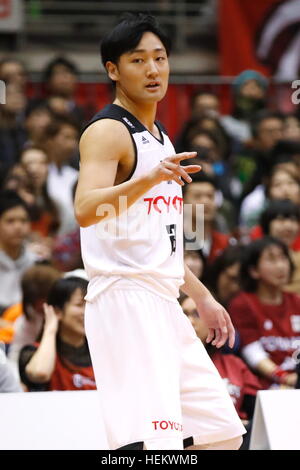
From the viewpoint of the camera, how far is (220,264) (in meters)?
7.41

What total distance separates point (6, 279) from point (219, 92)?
13.9 feet

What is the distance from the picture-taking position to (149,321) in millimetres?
3994

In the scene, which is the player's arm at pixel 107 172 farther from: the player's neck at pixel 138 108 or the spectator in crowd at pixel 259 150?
the spectator in crowd at pixel 259 150

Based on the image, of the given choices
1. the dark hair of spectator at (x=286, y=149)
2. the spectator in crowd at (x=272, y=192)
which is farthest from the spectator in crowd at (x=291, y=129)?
the spectator in crowd at (x=272, y=192)

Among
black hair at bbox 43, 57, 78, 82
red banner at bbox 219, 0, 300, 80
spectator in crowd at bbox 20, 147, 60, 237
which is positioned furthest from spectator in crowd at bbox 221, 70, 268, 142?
spectator in crowd at bbox 20, 147, 60, 237

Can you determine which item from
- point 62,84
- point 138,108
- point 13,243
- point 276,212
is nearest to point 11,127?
point 62,84

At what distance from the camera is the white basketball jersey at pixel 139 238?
158 inches

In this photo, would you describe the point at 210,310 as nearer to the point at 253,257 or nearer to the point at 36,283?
the point at 36,283

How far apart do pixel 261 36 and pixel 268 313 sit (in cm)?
554

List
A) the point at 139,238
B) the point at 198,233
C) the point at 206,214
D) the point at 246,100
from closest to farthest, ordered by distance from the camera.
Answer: the point at 139,238 < the point at 198,233 < the point at 206,214 < the point at 246,100

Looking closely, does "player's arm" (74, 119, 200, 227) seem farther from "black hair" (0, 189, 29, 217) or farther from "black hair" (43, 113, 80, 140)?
"black hair" (43, 113, 80, 140)

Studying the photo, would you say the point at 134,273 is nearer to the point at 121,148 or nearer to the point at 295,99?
the point at 121,148

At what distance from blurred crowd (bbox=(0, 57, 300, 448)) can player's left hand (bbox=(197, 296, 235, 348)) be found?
4.84ft
